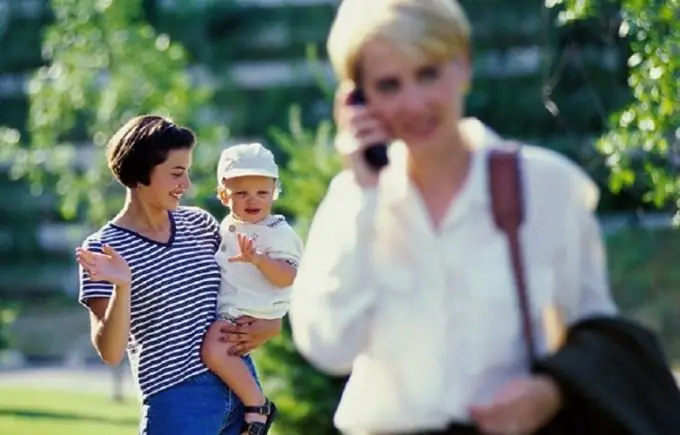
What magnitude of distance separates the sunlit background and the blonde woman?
6.14 meters

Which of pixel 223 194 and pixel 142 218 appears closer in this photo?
pixel 142 218

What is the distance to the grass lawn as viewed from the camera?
19453 millimetres

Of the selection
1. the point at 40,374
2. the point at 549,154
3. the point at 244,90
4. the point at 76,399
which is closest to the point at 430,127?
the point at 549,154

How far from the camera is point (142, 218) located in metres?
5.61

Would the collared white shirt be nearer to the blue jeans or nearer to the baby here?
the baby

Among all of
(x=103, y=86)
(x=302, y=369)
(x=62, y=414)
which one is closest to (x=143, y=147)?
(x=302, y=369)

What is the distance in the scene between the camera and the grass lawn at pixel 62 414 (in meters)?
19.5

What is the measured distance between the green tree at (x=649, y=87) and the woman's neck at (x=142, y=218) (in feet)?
14.5

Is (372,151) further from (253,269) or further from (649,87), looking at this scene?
(649,87)

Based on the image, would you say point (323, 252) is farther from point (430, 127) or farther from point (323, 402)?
point (323, 402)

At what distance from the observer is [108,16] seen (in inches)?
1056

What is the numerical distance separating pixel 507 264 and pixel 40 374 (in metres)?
29.5

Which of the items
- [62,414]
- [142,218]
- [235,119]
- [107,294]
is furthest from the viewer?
[235,119]

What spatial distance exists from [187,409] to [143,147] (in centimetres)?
86
